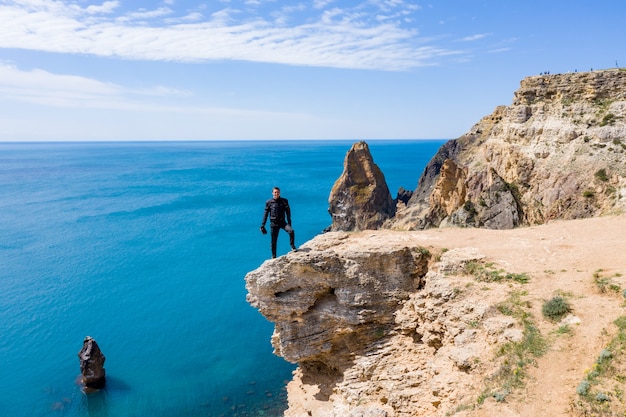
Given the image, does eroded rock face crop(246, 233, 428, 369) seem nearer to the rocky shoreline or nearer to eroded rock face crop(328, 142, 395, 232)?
the rocky shoreline

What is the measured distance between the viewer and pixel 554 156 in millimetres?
37719

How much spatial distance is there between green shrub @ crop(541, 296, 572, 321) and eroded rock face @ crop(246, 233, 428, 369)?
20.3 feet

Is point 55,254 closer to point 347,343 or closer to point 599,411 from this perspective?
point 347,343

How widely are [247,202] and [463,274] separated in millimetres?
96165

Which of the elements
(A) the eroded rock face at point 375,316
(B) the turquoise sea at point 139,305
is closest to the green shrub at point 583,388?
(A) the eroded rock face at point 375,316

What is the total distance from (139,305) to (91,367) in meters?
17.9

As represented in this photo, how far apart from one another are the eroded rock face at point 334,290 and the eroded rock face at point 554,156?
720 inches

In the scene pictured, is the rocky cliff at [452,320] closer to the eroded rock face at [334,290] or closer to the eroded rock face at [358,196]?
the eroded rock face at [334,290]

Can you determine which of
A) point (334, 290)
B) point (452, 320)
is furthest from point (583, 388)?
point (334, 290)

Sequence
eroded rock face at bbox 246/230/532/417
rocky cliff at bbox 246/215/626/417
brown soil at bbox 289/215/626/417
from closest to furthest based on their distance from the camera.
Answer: brown soil at bbox 289/215/626/417 < rocky cliff at bbox 246/215/626/417 < eroded rock face at bbox 246/230/532/417

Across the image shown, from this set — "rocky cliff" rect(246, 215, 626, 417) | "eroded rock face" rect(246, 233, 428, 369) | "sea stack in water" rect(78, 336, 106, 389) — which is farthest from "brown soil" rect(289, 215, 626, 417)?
"sea stack in water" rect(78, 336, 106, 389)

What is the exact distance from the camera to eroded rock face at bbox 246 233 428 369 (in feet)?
69.1

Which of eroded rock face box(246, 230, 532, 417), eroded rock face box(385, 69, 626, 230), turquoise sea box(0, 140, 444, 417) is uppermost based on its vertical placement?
eroded rock face box(385, 69, 626, 230)

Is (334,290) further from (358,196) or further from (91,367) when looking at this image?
(358,196)
